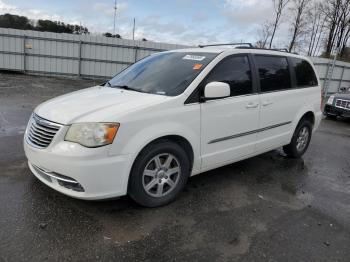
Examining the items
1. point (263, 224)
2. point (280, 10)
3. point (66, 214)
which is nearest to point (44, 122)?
point (66, 214)

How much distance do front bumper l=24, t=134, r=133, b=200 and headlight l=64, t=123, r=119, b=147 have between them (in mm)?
56

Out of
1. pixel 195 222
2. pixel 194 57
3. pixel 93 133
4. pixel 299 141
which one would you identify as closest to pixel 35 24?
pixel 299 141

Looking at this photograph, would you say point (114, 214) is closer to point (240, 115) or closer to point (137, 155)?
point (137, 155)

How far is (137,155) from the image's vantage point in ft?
10.8

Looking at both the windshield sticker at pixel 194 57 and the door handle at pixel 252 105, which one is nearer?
the windshield sticker at pixel 194 57

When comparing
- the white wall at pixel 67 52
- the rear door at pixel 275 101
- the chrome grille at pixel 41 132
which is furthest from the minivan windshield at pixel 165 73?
the white wall at pixel 67 52

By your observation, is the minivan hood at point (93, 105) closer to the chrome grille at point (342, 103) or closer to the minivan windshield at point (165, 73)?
the minivan windshield at point (165, 73)

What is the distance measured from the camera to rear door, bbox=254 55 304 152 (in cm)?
469

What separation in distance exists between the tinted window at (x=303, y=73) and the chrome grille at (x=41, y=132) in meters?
3.95

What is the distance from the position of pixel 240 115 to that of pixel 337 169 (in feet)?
8.27

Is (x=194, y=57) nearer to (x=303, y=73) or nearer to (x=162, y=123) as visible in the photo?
(x=162, y=123)

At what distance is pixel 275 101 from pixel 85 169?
3.00 meters

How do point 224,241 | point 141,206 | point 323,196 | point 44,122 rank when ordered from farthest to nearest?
point 323,196, point 141,206, point 44,122, point 224,241

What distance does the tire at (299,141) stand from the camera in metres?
5.67
